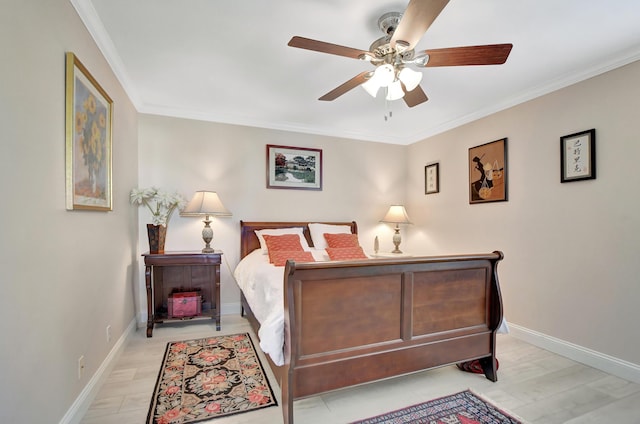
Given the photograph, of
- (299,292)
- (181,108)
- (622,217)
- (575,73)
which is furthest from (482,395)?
(181,108)

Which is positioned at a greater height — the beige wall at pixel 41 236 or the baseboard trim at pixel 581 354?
the beige wall at pixel 41 236

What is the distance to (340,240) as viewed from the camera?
3887 millimetres

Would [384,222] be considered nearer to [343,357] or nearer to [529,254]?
[529,254]

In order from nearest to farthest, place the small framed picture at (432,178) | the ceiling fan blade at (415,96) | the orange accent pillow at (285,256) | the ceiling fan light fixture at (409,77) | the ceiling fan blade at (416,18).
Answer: the ceiling fan blade at (416,18)
the ceiling fan light fixture at (409,77)
the ceiling fan blade at (415,96)
the orange accent pillow at (285,256)
the small framed picture at (432,178)

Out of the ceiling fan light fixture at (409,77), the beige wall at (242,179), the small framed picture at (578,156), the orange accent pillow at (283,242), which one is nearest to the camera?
the ceiling fan light fixture at (409,77)

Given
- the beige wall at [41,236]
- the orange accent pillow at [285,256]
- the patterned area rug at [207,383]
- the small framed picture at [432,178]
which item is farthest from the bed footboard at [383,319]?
the small framed picture at [432,178]

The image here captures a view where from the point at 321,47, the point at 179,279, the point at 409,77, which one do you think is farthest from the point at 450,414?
the point at 179,279

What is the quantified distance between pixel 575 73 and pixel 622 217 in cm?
130

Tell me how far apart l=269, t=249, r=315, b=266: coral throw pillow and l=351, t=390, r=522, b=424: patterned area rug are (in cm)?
159

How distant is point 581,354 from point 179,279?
160 inches

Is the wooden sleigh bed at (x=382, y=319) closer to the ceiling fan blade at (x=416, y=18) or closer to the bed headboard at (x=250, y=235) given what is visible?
the ceiling fan blade at (x=416, y=18)

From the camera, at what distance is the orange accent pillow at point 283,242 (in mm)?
3344

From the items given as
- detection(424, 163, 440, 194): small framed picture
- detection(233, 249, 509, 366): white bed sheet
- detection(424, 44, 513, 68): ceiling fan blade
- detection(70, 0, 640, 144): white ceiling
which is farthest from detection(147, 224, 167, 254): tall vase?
detection(424, 163, 440, 194): small framed picture

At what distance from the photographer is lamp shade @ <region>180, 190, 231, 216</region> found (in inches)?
131
